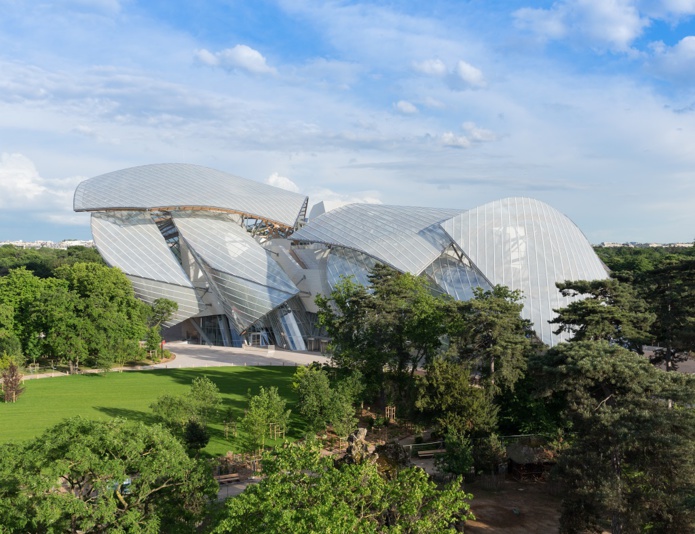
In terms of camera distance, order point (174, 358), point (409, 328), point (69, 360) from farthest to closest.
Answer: point (174, 358), point (69, 360), point (409, 328)

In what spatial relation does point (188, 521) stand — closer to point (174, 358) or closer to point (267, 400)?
point (267, 400)

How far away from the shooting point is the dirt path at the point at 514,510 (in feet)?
56.3

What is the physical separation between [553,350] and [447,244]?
904 inches

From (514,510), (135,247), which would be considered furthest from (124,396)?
(135,247)

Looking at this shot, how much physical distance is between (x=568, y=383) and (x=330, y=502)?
10.2 m

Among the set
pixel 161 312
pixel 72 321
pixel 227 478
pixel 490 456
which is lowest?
pixel 227 478

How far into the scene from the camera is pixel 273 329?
5100 centimetres

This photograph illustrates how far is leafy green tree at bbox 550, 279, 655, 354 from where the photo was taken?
25.4 metres

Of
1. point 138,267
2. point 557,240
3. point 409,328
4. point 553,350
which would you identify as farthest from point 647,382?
point 138,267

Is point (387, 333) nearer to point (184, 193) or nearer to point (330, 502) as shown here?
point (330, 502)

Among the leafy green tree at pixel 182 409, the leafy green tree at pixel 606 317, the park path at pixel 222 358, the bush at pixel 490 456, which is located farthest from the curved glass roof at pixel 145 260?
the bush at pixel 490 456

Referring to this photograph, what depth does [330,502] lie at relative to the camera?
1104cm

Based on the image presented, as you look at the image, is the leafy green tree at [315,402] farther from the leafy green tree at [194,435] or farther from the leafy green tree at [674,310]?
the leafy green tree at [674,310]

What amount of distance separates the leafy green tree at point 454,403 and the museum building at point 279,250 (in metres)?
15.6
